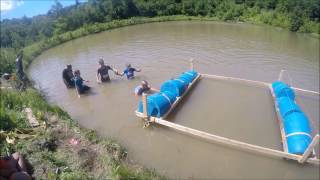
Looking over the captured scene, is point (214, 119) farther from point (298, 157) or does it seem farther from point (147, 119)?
point (298, 157)

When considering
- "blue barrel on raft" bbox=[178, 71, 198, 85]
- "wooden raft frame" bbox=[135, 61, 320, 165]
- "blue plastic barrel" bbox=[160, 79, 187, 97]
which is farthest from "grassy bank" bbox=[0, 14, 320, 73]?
"wooden raft frame" bbox=[135, 61, 320, 165]

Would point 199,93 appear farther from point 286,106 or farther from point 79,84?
point 79,84

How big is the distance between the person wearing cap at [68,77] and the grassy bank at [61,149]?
12.4 feet

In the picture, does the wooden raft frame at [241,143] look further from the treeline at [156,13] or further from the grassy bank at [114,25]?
the treeline at [156,13]

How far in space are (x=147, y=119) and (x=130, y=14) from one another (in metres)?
23.4

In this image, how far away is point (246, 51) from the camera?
16.8 meters

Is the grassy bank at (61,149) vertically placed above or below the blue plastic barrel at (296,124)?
above

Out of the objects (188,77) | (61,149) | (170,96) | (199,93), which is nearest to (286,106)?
(199,93)

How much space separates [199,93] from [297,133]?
4684 mm

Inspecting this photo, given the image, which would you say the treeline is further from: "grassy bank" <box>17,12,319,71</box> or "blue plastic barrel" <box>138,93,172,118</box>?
"blue plastic barrel" <box>138,93,172,118</box>

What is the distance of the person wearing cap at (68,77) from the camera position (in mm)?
12156

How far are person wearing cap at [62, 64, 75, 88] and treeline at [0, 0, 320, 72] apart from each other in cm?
1025

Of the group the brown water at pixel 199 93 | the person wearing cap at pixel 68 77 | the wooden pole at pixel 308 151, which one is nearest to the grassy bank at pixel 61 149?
the brown water at pixel 199 93

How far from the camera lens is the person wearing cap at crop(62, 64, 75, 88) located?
12156mm
